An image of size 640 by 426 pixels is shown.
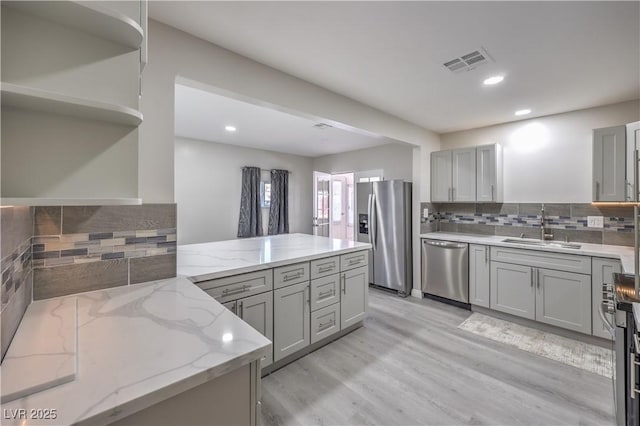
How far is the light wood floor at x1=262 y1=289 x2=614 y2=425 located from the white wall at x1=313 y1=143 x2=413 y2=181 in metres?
2.85

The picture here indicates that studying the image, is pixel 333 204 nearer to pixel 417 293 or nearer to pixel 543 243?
pixel 417 293

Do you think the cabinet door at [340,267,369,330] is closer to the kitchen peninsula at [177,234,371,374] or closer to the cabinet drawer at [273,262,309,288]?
the kitchen peninsula at [177,234,371,374]

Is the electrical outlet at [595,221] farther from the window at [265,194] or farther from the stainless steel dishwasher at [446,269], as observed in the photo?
the window at [265,194]

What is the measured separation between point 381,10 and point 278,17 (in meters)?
0.60

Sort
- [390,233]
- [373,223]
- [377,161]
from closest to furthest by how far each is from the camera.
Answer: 1. [390,233]
2. [373,223]
3. [377,161]

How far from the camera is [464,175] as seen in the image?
12.6 ft

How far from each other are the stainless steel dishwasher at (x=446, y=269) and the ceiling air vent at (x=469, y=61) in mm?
2139

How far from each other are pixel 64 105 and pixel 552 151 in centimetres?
439

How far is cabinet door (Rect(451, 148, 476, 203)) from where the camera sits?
12.3 ft

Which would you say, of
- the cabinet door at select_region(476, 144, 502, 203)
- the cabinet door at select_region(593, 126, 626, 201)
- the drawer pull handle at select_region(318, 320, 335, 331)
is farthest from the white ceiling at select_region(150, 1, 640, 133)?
the drawer pull handle at select_region(318, 320, 335, 331)

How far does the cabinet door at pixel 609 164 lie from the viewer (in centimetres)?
264

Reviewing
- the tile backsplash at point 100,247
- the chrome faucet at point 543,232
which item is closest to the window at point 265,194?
the tile backsplash at point 100,247

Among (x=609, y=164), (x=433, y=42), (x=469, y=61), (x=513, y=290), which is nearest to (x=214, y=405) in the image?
(x=433, y=42)

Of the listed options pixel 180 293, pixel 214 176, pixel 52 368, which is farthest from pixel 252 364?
pixel 214 176
